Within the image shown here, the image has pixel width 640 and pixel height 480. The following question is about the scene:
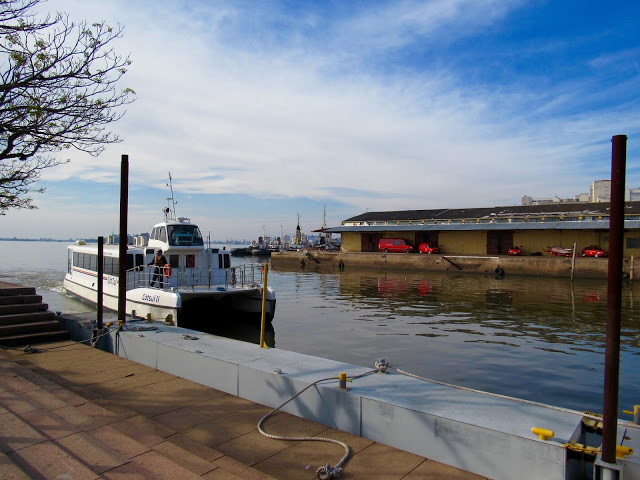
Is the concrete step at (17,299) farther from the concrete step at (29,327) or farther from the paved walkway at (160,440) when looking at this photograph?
the paved walkway at (160,440)

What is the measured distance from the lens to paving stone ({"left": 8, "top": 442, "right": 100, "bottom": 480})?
11.4 feet

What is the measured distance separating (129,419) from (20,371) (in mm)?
2583

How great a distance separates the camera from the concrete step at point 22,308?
974 cm

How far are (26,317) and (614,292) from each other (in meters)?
10.8

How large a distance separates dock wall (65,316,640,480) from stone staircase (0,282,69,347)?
4004mm

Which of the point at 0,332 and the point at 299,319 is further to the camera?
the point at 299,319

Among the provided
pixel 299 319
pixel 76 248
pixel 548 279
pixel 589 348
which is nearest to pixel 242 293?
pixel 299 319

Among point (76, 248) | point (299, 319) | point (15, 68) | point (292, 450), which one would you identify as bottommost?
point (299, 319)

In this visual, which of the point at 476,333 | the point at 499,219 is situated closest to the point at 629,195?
the point at 499,219

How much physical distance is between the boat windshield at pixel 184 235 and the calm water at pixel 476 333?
433 centimetres

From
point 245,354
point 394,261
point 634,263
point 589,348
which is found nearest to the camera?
point 245,354

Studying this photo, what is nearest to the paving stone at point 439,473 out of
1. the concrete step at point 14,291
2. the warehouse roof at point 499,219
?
the concrete step at point 14,291

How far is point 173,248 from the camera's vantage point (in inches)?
715

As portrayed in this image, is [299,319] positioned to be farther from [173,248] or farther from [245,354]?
[245,354]
